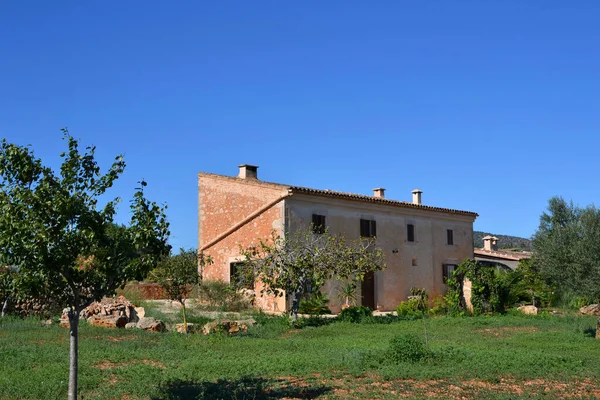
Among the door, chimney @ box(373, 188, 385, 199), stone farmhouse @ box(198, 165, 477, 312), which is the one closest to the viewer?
stone farmhouse @ box(198, 165, 477, 312)

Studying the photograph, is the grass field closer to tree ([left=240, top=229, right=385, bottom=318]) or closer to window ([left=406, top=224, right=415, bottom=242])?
tree ([left=240, top=229, right=385, bottom=318])

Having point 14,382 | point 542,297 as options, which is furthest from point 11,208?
point 542,297

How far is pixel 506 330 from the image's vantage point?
19719mm

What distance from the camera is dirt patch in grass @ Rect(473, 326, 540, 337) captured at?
61.9ft

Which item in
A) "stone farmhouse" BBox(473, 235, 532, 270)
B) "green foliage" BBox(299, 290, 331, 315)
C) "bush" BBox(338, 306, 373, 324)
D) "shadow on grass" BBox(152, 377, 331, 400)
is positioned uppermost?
"stone farmhouse" BBox(473, 235, 532, 270)

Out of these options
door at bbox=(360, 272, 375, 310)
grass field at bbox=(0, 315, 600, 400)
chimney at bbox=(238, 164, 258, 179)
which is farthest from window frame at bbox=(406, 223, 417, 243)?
grass field at bbox=(0, 315, 600, 400)

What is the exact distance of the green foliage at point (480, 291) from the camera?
2627cm

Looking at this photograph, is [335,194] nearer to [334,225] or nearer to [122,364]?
[334,225]

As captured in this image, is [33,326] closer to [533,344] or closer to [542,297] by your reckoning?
[533,344]

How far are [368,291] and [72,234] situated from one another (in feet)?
76.4

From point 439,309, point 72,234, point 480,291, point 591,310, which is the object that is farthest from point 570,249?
point 72,234

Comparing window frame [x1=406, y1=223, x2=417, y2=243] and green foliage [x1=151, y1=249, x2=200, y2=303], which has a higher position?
window frame [x1=406, y1=223, x2=417, y2=243]

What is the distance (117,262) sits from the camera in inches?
342

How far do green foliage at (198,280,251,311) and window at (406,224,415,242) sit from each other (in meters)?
9.91
